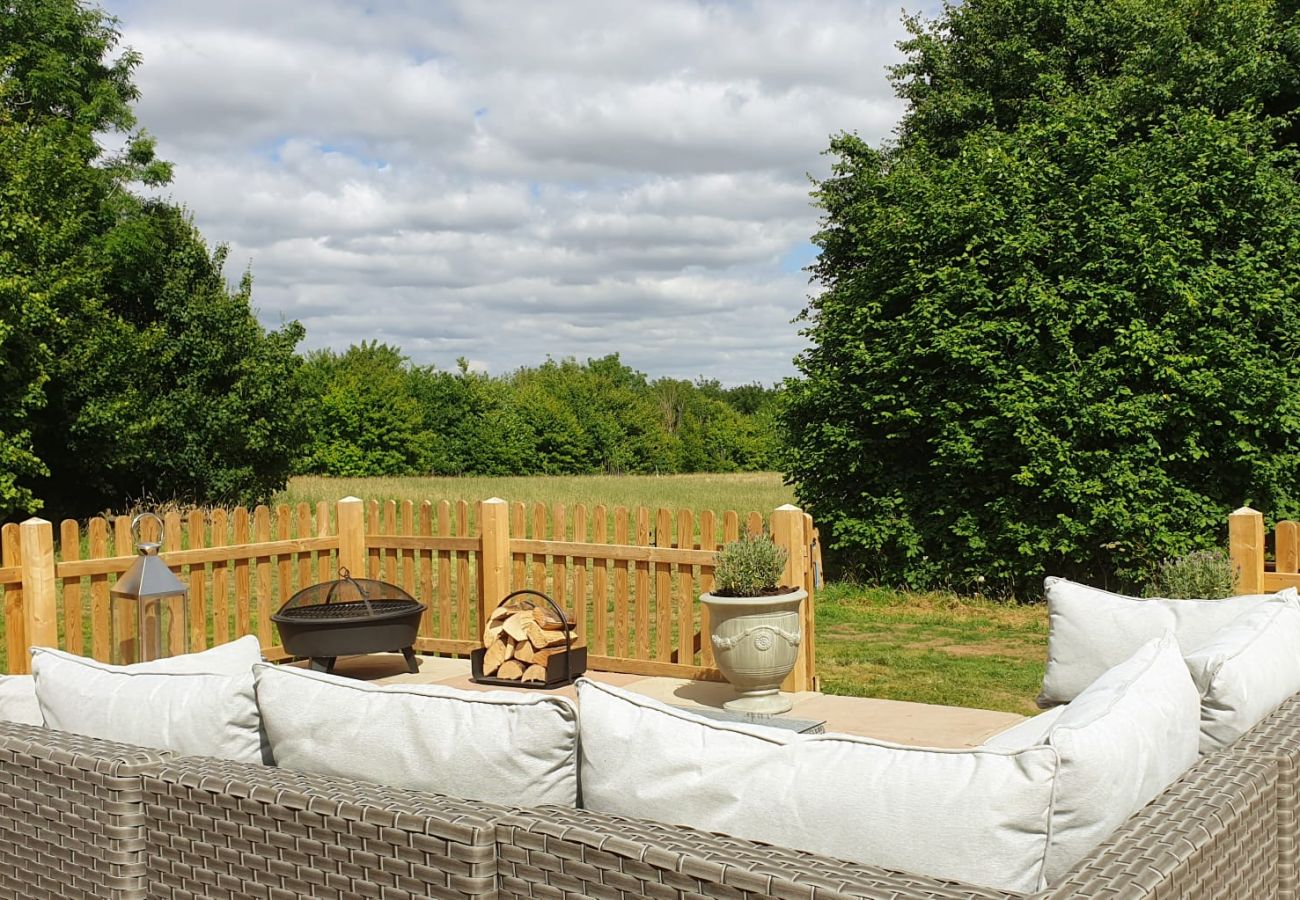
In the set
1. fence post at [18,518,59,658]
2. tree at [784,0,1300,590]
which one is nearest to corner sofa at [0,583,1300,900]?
fence post at [18,518,59,658]

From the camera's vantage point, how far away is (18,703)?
10.1 ft

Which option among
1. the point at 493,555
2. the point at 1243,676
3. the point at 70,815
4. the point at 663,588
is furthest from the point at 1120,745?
the point at 493,555

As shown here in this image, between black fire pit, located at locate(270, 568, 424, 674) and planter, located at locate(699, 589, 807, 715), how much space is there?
196 centimetres

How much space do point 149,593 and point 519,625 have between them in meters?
2.47

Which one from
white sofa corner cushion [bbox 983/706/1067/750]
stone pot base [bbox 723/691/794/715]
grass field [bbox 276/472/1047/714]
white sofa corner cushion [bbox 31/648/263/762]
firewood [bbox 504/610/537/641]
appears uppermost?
white sofa corner cushion [bbox 31/648/263/762]

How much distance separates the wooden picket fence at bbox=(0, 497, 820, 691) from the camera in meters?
6.10

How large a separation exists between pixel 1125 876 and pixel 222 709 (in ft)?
6.36

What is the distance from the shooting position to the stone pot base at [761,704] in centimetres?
607

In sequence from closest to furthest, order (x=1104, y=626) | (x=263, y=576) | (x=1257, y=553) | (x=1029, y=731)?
(x=1029, y=731) → (x=1104, y=626) → (x=1257, y=553) → (x=263, y=576)

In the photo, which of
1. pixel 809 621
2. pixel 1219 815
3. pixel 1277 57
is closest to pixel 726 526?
pixel 809 621

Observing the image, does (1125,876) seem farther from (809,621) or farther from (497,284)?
(497,284)

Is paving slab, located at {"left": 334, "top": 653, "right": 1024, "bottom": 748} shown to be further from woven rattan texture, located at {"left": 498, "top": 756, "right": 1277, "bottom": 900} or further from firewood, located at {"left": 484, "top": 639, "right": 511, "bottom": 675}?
woven rattan texture, located at {"left": 498, "top": 756, "right": 1277, "bottom": 900}

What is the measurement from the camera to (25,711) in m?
3.04

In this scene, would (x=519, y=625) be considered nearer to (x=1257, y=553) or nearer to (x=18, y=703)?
(x=18, y=703)
